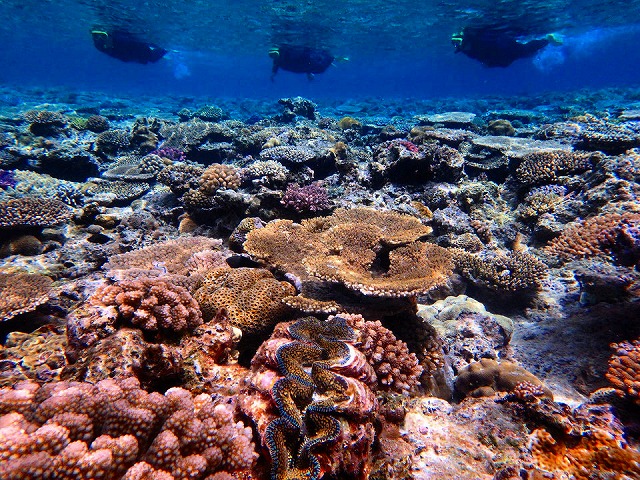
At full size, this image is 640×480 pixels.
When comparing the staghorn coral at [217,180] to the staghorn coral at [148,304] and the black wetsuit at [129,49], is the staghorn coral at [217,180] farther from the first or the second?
the black wetsuit at [129,49]

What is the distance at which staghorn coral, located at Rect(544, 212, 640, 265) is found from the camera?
4.77 metres

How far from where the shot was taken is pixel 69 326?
2832 mm

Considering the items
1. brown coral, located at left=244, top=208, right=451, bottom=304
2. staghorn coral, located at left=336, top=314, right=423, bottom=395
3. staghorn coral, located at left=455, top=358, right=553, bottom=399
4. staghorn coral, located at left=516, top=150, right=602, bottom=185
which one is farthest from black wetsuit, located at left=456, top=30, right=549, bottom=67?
staghorn coral, located at left=336, top=314, right=423, bottom=395

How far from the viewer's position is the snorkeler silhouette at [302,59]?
26375 millimetres

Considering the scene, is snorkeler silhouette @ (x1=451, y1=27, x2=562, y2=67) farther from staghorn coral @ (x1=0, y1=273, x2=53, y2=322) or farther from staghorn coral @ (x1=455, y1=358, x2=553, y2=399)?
staghorn coral @ (x1=0, y1=273, x2=53, y2=322)

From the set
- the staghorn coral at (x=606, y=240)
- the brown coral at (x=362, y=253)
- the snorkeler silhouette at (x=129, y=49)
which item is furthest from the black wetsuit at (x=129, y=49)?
the staghorn coral at (x=606, y=240)

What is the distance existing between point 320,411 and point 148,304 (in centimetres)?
195

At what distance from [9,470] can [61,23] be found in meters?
61.9

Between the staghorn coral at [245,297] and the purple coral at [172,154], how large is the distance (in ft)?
29.3

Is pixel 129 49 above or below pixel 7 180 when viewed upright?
above

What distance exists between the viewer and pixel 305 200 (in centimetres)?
656

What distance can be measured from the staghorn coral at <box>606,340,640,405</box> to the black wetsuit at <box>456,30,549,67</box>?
95.8ft

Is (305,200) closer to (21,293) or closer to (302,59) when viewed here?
(21,293)

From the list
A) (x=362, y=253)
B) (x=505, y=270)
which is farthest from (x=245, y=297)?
(x=505, y=270)
